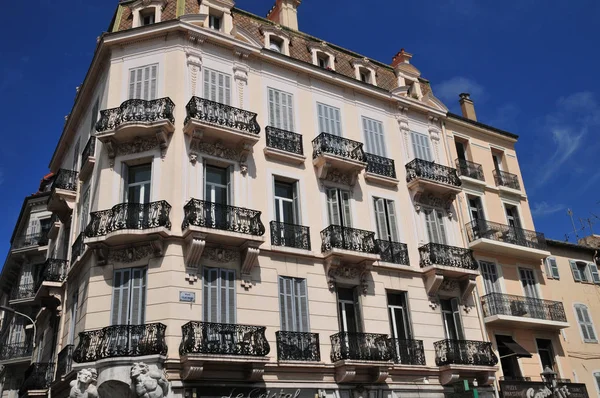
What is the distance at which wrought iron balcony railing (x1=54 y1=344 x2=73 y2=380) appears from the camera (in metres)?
16.8

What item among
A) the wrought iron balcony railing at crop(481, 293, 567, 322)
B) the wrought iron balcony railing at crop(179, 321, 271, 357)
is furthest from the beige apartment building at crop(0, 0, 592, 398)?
the wrought iron balcony railing at crop(481, 293, 567, 322)

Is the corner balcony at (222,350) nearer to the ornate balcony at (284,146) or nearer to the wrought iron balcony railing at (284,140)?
the ornate balcony at (284,146)

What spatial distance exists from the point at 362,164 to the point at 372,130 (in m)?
2.74

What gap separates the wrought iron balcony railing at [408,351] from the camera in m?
19.1

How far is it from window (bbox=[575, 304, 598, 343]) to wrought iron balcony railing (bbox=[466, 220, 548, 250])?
3331 mm

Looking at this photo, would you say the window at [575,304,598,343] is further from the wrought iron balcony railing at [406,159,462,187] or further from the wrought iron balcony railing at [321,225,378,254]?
the wrought iron balcony railing at [321,225,378,254]

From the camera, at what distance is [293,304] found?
58.9ft

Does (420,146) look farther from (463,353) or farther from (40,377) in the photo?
(40,377)

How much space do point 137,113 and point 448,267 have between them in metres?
12.5

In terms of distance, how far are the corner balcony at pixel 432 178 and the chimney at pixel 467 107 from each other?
6657mm

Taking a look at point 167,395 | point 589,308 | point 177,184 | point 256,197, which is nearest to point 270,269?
point 256,197

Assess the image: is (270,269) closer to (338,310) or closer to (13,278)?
(338,310)

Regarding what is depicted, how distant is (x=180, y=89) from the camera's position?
18.8 m

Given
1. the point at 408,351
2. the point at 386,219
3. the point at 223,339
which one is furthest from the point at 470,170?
the point at 223,339
